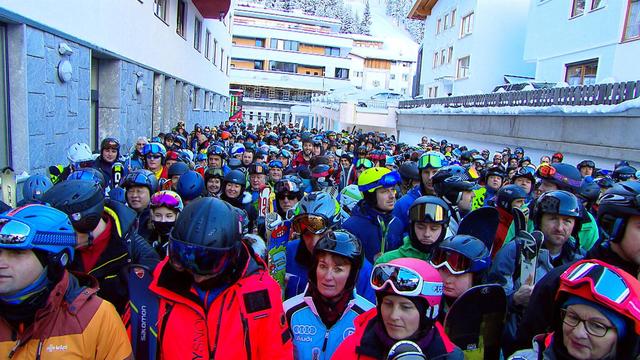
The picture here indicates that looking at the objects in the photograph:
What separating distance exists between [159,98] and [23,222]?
16.5m

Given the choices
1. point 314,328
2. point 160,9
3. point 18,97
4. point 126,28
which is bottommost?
point 314,328

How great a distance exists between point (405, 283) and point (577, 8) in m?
21.9

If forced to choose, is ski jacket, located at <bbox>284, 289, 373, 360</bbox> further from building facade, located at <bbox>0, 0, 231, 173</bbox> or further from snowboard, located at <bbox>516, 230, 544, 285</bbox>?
building facade, located at <bbox>0, 0, 231, 173</bbox>

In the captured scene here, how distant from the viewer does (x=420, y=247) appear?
12.9ft

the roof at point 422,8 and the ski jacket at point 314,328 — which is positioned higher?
the roof at point 422,8

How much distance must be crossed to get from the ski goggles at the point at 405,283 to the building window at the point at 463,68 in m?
33.2

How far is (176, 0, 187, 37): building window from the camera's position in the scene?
21531 millimetres

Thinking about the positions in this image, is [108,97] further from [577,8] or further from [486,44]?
[486,44]

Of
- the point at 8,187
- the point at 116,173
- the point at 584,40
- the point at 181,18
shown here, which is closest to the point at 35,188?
the point at 8,187

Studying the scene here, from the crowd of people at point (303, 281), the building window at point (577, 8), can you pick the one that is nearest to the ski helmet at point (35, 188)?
the crowd of people at point (303, 281)

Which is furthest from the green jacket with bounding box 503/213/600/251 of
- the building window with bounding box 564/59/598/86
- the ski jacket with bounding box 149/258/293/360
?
the building window with bounding box 564/59/598/86

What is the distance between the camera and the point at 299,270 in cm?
386

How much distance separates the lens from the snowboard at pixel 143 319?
2734 millimetres

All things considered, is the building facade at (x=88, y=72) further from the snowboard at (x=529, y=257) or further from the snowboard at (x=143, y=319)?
the snowboard at (x=529, y=257)
